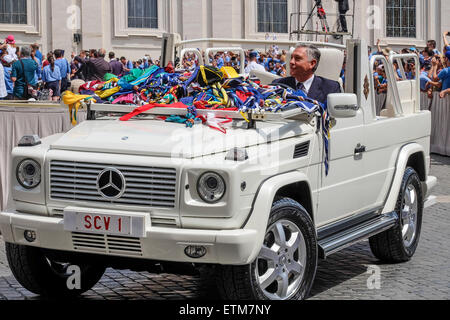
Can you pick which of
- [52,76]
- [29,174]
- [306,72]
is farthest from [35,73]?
[29,174]

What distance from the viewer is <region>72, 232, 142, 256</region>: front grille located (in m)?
6.29

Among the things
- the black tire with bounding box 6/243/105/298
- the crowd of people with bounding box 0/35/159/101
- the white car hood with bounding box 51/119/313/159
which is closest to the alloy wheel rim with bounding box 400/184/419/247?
the white car hood with bounding box 51/119/313/159

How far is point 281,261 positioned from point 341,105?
4.14ft

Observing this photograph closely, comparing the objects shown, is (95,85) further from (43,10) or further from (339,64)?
(43,10)

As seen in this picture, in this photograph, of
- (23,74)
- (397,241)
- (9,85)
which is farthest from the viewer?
(9,85)

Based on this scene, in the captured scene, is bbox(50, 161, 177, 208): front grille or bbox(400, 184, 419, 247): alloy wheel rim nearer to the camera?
bbox(50, 161, 177, 208): front grille

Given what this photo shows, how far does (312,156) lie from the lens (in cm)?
718

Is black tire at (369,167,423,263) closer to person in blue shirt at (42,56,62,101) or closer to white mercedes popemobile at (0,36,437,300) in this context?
white mercedes popemobile at (0,36,437,300)

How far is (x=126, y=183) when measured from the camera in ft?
20.9

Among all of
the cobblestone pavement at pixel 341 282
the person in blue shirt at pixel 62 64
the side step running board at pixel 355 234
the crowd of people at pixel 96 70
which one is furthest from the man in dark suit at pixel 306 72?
the person in blue shirt at pixel 62 64

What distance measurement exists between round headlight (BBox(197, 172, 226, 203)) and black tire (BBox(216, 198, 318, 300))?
0.47m

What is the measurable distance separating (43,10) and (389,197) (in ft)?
122

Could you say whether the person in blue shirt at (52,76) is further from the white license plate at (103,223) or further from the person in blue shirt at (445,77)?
the white license plate at (103,223)

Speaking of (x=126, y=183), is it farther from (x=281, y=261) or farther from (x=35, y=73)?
(x=35, y=73)
